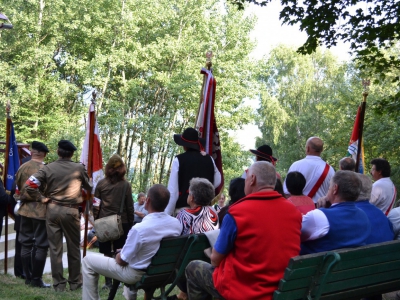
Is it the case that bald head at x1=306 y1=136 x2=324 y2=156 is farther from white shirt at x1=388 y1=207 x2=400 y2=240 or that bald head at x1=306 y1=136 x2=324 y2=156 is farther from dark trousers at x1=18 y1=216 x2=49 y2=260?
dark trousers at x1=18 y1=216 x2=49 y2=260

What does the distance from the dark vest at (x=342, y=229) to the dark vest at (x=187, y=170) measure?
250 cm

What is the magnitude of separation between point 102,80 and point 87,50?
2.80 meters

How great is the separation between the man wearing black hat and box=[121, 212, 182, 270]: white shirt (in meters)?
1.45

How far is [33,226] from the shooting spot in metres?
7.93

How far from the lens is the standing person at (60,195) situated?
7547 mm

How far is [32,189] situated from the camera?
754 cm

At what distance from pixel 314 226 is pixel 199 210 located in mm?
1654

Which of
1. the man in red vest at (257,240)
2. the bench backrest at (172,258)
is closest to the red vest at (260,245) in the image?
the man in red vest at (257,240)

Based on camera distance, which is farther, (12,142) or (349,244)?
(12,142)

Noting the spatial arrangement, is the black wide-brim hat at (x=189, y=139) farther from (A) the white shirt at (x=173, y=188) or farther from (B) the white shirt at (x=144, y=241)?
(B) the white shirt at (x=144, y=241)

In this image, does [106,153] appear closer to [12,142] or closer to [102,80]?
[102,80]

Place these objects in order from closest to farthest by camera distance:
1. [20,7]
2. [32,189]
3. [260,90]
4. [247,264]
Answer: [247,264] < [32,189] < [20,7] < [260,90]

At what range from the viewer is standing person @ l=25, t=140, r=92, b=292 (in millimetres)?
7547

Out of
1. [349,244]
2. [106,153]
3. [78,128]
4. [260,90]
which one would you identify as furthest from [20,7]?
[349,244]
